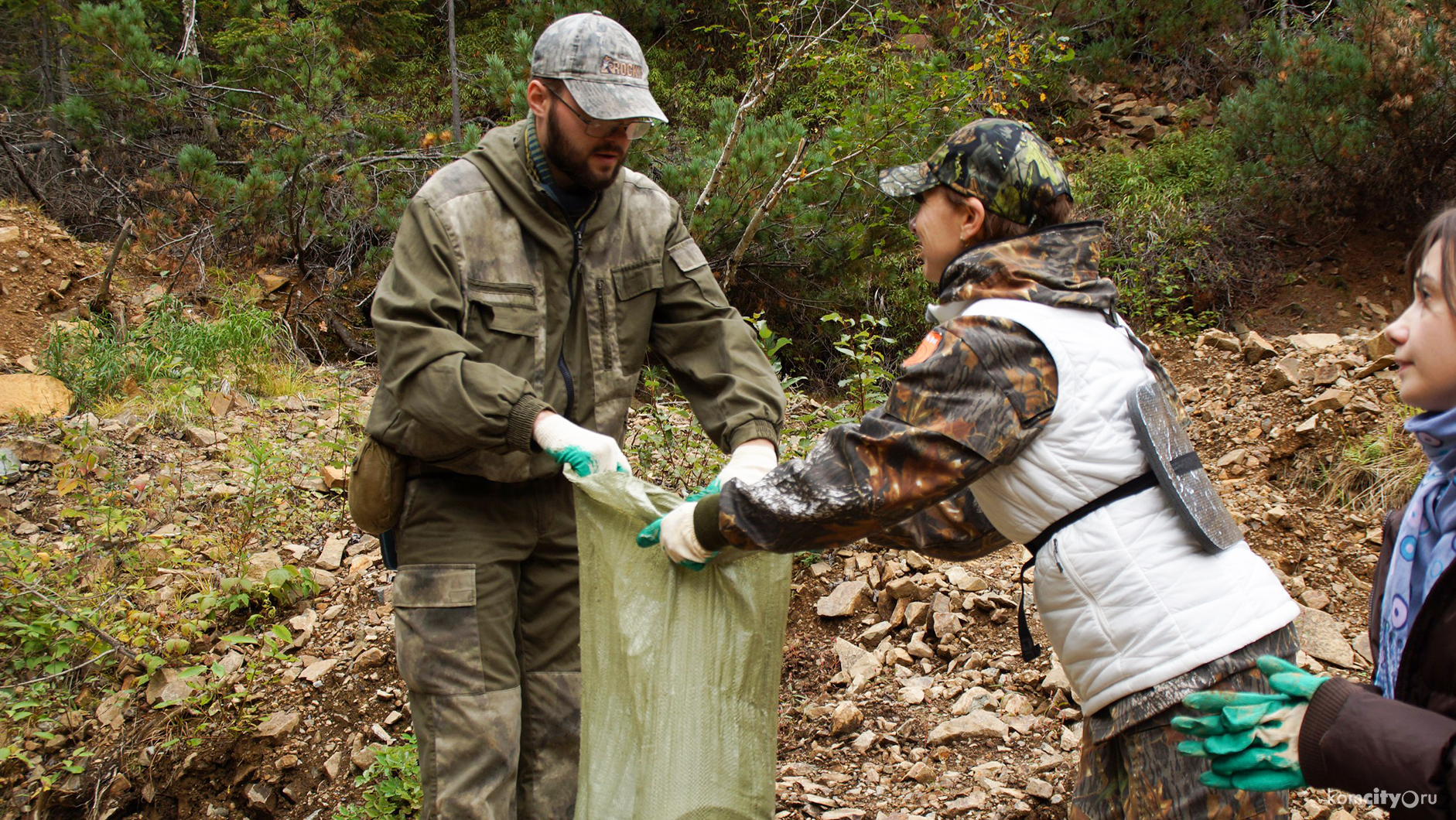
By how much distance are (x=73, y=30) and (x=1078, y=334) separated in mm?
7490

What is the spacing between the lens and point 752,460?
2268 millimetres

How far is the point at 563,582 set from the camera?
97.1 inches

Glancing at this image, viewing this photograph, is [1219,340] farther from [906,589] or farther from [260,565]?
[260,565]

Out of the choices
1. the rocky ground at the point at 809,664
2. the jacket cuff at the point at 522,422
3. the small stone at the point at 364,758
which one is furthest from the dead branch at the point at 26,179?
the jacket cuff at the point at 522,422

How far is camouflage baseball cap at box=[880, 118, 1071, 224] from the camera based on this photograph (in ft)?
5.72

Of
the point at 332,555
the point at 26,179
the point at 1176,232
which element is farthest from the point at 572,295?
the point at 26,179

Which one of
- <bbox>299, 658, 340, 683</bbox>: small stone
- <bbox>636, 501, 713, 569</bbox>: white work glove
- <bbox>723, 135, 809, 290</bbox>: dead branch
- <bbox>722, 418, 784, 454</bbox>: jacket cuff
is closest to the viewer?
<bbox>636, 501, 713, 569</bbox>: white work glove

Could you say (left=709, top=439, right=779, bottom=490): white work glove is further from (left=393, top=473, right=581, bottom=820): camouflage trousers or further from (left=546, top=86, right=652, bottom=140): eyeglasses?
(left=546, top=86, right=652, bottom=140): eyeglasses

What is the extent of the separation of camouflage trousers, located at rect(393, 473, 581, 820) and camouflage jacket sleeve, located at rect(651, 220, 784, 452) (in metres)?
0.42

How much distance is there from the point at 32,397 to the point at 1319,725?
20.1 ft

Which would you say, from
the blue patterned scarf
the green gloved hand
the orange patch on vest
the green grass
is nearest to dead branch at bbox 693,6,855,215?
the green grass

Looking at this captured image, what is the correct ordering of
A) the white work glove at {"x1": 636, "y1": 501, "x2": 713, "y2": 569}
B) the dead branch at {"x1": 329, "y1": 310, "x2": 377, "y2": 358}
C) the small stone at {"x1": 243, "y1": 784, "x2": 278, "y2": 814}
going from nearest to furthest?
the white work glove at {"x1": 636, "y1": 501, "x2": 713, "y2": 569} < the small stone at {"x1": 243, "y1": 784, "x2": 278, "y2": 814} < the dead branch at {"x1": 329, "y1": 310, "x2": 377, "y2": 358}

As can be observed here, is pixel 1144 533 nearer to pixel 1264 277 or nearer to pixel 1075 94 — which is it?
pixel 1264 277

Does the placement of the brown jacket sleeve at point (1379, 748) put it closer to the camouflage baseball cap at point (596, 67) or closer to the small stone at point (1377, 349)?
the camouflage baseball cap at point (596, 67)
